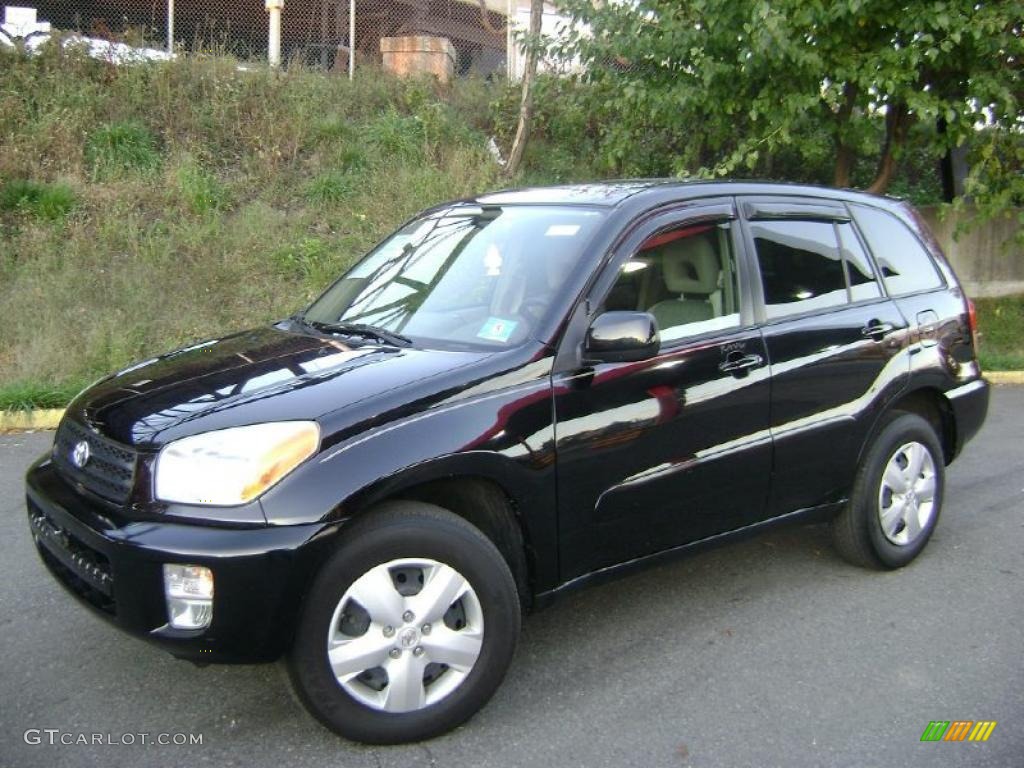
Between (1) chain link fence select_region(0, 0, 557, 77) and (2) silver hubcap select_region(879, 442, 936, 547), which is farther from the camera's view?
(1) chain link fence select_region(0, 0, 557, 77)

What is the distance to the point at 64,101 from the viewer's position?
1107 centimetres

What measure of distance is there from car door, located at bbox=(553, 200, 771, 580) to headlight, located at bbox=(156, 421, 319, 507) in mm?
890

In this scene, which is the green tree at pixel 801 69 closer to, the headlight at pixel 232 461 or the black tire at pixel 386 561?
the black tire at pixel 386 561

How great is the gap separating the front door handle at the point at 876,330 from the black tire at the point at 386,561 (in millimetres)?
2107

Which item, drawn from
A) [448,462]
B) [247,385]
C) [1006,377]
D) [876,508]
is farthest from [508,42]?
[448,462]

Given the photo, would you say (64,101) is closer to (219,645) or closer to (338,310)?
(338,310)

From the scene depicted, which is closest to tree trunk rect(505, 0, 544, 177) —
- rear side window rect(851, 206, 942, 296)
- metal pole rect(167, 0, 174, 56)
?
metal pole rect(167, 0, 174, 56)

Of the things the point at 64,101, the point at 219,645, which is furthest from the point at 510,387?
the point at 64,101

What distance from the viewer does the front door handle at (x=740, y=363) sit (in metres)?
3.73

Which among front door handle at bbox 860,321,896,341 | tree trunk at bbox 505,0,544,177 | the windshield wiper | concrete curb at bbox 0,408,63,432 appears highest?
tree trunk at bbox 505,0,544,177

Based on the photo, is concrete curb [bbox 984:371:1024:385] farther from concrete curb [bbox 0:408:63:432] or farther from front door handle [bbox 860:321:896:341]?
concrete curb [bbox 0:408:63:432]

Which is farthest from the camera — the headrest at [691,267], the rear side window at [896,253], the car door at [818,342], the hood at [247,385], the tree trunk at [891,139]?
the tree trunk at [891,139]

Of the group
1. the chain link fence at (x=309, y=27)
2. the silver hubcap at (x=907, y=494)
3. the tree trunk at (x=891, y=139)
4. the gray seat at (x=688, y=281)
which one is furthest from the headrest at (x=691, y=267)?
the chain link fence at (x=309, y=27)

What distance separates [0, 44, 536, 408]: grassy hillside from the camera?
845cm
